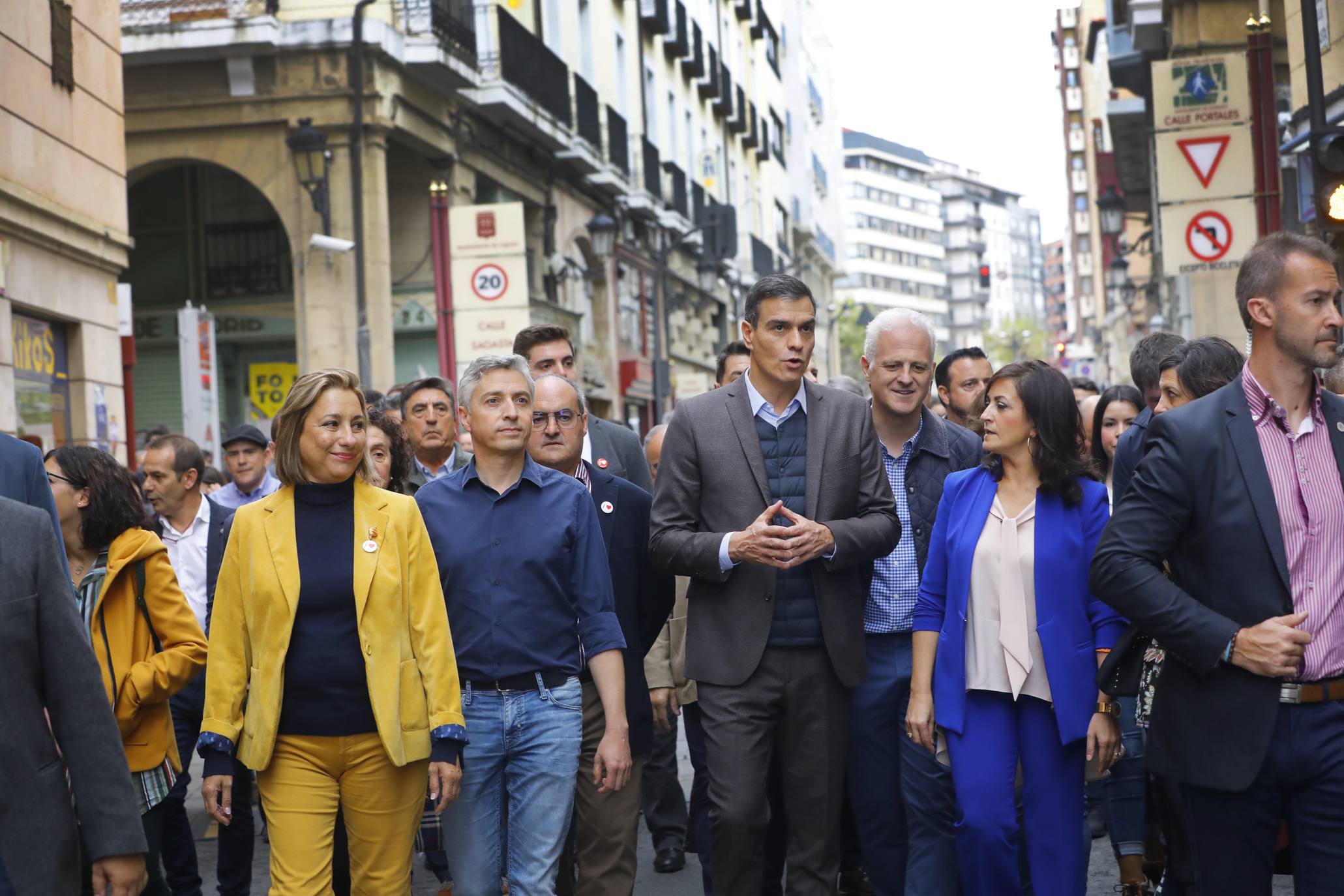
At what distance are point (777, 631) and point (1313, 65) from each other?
8138 millimetres

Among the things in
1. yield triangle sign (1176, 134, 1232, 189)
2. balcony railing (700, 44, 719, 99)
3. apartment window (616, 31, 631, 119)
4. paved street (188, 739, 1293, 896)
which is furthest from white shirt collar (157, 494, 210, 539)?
balcony railing (700, 44, 719, 99)

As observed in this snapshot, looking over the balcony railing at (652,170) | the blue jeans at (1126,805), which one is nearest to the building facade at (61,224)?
the blue jeans at (1126,805)

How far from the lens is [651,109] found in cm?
3706

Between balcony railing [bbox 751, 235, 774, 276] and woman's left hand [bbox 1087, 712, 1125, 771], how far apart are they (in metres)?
44.4

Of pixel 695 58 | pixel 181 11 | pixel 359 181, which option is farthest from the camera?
pixel 695 58

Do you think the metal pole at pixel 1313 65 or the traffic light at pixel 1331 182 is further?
the metal pole at pixel 1313 65

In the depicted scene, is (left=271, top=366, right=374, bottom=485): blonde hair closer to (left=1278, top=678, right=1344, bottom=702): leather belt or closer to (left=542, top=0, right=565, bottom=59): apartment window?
(left=1278, top=678, right=1344, bottom=702): leather belt

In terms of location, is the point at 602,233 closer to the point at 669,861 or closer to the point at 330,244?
the point at 330,244

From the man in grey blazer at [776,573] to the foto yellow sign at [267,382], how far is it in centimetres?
1834

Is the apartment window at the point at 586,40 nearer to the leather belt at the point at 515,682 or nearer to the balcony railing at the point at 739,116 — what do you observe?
the balcony railing at the point at 739,116

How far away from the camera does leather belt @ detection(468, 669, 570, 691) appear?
5250 mm

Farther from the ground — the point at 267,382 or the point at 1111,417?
the point at 267,382

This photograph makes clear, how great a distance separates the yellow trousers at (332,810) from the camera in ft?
16.0

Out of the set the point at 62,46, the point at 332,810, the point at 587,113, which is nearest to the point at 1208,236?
the point at 62,46
